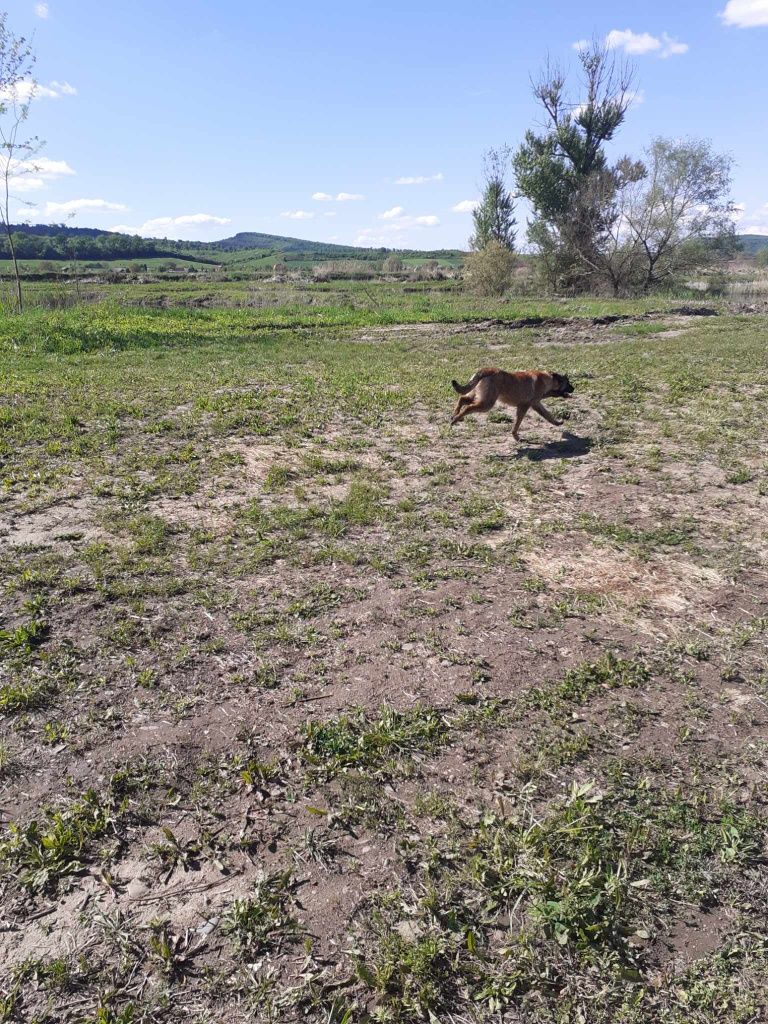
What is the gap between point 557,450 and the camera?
8008 mm

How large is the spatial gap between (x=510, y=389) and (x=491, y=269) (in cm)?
3211

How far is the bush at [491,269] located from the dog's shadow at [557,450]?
3183 cm

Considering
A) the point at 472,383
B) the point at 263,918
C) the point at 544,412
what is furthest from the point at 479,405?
the point at 263,918

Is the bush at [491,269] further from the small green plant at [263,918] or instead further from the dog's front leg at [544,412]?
the small green plant at [263,918]

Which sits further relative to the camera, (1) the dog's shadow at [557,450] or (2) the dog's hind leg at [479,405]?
(2) the dog's hind leg at [479,405]

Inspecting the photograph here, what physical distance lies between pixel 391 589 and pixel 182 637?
5.02 feet

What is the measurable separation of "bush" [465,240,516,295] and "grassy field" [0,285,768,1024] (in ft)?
106

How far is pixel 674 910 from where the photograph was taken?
2.41 m

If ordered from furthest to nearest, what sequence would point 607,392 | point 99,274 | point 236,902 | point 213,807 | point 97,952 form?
point 99,274 < point 607,392 < point 213,807 < point 236,902 < point 97,952

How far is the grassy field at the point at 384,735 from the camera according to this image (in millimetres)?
2234

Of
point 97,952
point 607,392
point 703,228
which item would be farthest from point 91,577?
point 703,228

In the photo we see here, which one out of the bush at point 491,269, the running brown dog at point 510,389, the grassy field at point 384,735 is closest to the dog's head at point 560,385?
the running brown dog at point 510,389

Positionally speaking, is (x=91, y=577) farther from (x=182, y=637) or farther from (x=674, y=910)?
(x=674, y=910)

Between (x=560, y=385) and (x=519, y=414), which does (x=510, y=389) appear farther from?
(x=560, y=385)
